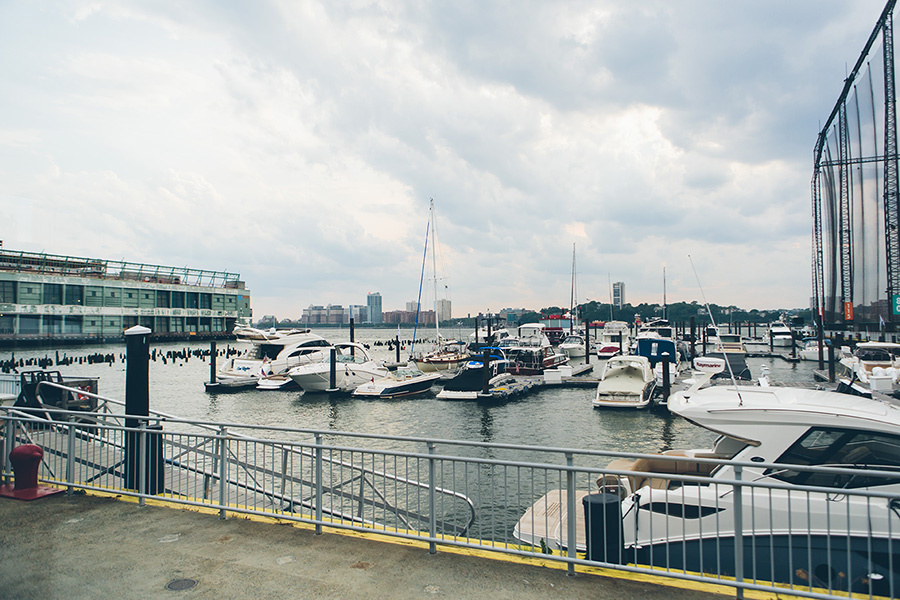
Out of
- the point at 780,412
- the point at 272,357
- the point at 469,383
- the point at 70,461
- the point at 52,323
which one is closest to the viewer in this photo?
the point at 780,412

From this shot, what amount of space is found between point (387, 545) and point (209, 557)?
1.82 metres

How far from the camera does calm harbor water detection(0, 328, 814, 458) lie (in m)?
21.2

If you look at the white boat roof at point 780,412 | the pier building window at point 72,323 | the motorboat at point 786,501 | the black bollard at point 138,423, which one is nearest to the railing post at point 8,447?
the black bollard at point 138,423

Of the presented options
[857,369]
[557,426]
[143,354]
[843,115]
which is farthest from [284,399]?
[843,115]

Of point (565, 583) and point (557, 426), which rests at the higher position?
point (565, 583)

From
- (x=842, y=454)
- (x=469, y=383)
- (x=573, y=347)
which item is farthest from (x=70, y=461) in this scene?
(x=573, y=347)

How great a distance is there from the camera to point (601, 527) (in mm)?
5586

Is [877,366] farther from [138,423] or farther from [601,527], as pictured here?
[138,423]

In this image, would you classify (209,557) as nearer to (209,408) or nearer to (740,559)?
(740,559)

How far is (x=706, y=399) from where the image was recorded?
26.5 feet

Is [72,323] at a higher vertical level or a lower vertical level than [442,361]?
higher

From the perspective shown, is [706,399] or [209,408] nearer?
[706,399]

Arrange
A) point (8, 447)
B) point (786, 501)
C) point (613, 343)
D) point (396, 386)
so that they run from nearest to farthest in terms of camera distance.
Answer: point (786, 501) → point (8, 447) → point (396, 386) → point (613, 343)

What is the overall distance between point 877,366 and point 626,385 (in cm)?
1334
